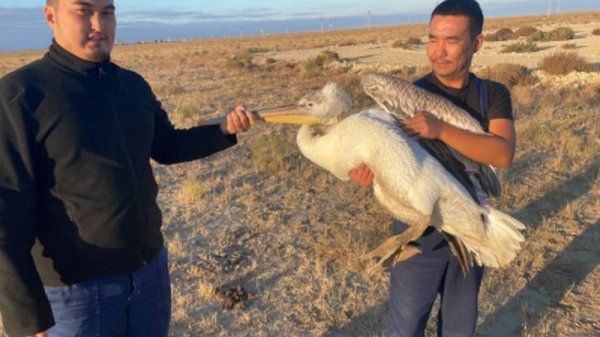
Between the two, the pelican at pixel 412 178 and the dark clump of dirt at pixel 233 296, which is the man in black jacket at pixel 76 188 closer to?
the pelican at pixel 412 178

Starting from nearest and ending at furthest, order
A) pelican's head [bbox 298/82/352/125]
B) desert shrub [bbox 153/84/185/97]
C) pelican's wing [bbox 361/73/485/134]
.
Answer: pelican's wing [bbox 361/73/485/134]
pelican's head [bbox 298/82/352/125]
desert shrub [bbox 153/84/185/97]

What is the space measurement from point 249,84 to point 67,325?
51.1 feet

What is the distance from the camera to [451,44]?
2688 mm

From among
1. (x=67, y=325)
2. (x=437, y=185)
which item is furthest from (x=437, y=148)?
(x=67, y=325)

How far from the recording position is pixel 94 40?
2.24 m

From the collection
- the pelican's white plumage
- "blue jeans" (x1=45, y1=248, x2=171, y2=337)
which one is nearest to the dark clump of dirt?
"blue jeans" (x1=45, y1=248, x2=171, y2=337)

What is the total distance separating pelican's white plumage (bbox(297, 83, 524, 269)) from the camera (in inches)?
104

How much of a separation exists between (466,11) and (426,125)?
26.8 inches

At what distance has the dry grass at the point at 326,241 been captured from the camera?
4227mm

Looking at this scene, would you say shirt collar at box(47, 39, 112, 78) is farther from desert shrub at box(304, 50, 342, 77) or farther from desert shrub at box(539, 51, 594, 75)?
desert shrub at box(304, 50, 342, 77)

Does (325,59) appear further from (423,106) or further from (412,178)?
(412,178)

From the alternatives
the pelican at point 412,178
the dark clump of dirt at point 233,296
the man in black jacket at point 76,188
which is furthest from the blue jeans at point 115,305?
the dark clump of dirt at point 233,296

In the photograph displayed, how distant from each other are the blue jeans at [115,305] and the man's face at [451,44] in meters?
1.91

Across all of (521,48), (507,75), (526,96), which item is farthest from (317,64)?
(526,96)
